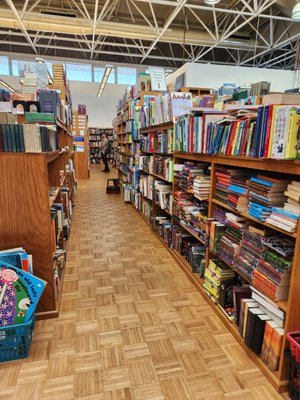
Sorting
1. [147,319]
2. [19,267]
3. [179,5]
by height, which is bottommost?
[147,319]

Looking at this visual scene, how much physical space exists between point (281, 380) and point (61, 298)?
177 centimetres

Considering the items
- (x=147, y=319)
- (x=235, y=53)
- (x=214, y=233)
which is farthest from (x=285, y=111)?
(x=235, y=53)

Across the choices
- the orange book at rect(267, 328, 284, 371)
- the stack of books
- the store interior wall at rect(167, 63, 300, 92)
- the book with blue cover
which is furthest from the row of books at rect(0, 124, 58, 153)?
the store interior wall at rect(167, 63, 300, 92)

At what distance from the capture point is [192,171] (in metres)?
2.71

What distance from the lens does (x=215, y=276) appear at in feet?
7.20

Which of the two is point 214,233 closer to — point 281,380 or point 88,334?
point 281,380

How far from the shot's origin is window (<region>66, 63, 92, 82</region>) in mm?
13203

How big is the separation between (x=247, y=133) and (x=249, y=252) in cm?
78

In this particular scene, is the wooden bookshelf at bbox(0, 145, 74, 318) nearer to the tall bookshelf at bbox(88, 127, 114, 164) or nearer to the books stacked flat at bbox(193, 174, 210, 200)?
the books stacked flat at bbox(193, 174, 210, 200)

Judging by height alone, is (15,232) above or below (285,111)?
below

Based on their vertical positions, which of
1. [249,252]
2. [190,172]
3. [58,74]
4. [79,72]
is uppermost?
[79,72]

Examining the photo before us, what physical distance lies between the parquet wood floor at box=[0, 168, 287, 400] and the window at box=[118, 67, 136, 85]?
1312cm

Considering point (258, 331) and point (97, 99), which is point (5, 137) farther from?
point (97, 99)


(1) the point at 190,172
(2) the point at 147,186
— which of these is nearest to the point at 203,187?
(1) the point at 190,172
